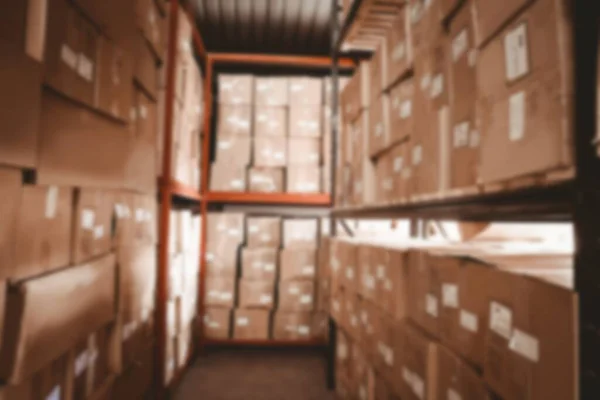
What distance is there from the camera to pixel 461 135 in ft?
3.99

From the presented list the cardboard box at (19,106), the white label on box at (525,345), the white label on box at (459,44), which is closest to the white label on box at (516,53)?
the white label on box at (459,44)

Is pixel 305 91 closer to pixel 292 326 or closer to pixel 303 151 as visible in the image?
pixel 303 151

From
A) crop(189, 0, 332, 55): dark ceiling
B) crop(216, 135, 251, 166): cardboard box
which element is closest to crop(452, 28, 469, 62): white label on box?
crop(189, 0, 332, 55): dark ceiling

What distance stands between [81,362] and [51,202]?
534mm

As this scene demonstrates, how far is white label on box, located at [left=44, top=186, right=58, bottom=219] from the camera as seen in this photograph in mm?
1164

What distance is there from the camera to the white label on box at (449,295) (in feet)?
3.88

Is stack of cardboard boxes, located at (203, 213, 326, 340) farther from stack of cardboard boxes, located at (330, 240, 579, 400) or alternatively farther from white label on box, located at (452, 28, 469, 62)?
white label on box, located at (452, 28, 469, 62)

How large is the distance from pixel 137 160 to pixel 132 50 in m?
0.45

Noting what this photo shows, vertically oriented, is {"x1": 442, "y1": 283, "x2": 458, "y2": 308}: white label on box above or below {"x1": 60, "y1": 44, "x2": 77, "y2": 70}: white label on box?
below

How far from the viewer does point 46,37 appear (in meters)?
1.10

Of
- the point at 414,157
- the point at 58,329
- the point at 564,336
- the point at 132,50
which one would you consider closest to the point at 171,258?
the point at 132,50

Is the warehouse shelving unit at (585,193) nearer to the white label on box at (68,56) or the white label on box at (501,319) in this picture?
the white label on box at (501,319)

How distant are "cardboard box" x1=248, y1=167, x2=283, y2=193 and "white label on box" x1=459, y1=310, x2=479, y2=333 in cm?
270

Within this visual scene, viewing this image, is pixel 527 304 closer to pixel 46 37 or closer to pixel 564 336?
pixel 564 336
